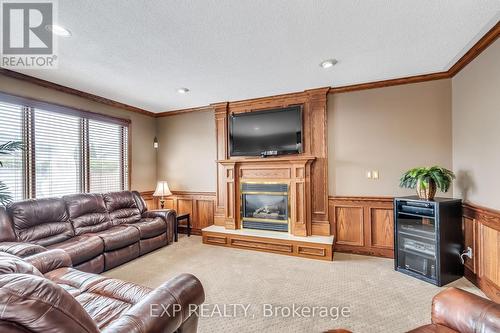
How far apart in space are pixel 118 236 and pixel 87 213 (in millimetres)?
736

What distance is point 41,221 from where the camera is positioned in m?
2.94

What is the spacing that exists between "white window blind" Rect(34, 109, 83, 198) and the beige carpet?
1.66 metres

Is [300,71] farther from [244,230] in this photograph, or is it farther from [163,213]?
[163,213]

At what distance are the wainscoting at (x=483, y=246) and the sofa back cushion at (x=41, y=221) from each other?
15.9 feet

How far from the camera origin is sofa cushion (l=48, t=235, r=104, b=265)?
264 cm

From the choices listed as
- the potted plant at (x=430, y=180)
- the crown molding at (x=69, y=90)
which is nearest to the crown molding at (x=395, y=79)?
the crown molding at (x=69, y=90)

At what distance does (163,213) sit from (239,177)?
1513 mm

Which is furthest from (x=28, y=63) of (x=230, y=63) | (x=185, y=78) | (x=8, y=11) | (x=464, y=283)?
(x=464, y=283)

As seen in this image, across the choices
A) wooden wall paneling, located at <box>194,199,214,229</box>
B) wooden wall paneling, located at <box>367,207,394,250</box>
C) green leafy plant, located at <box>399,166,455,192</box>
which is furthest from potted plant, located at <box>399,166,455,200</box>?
wooden wall paneling, located at <box>194,199,214,229</box>

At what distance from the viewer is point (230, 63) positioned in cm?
280

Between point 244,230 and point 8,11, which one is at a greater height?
point 8,11

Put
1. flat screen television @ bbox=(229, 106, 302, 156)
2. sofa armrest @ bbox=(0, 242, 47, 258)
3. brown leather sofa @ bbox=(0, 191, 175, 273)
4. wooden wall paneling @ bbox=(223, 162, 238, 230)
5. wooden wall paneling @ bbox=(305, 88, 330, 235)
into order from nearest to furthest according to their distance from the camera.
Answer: sofa armrest @ bbox=(0, 242, 47, 258) → brown leather sofa @ bbox=(0, 191, 175, 273) → wooden wall paneling @ bbox=(305, 88, 330, 235) → flat screen television @ bbox=(229, 106, 302, 156) → wooden wall paneling @ bbox=(223, 162, 238, 230)

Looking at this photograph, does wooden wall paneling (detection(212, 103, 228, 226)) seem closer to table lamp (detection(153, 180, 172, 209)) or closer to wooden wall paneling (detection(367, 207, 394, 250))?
table lamp (detection(153, 180, 172, 209))

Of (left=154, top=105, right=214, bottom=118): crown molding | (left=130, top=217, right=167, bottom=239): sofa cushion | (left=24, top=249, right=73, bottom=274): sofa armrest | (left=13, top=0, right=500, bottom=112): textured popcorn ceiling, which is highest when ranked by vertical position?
(left=13, top=0, right=500, bottom=112): textured popcorn ceiling
